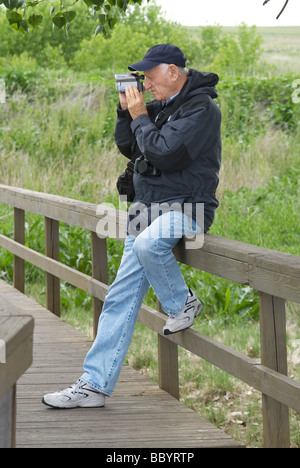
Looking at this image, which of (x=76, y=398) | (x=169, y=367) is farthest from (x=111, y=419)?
(x=169, y=367)

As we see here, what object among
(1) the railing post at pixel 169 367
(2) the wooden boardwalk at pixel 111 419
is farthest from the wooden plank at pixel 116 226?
(2) the wooden boardwalk at pixel 111 419

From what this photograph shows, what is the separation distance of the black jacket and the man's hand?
0.04 m

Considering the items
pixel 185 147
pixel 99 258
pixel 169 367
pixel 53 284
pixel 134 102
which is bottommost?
pixel 53 284

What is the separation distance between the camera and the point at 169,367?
13.0 feet

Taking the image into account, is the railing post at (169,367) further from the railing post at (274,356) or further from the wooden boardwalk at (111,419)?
the railing post at (274,356)

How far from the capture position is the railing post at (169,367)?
3.96 metres

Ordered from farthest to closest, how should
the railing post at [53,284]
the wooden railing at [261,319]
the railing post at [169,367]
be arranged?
1. the railing post at [53,284]
2. the railing post at [169,367]
3. the wooden railing at [261,319]

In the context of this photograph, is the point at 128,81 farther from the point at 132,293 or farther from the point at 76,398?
the point at 76,398

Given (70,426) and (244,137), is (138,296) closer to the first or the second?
(70,426)

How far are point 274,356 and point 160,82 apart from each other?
1.38 m

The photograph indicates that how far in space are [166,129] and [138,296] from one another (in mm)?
A: 852

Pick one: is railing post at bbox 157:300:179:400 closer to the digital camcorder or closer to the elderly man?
the elderly man

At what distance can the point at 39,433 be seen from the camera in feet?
10.7
